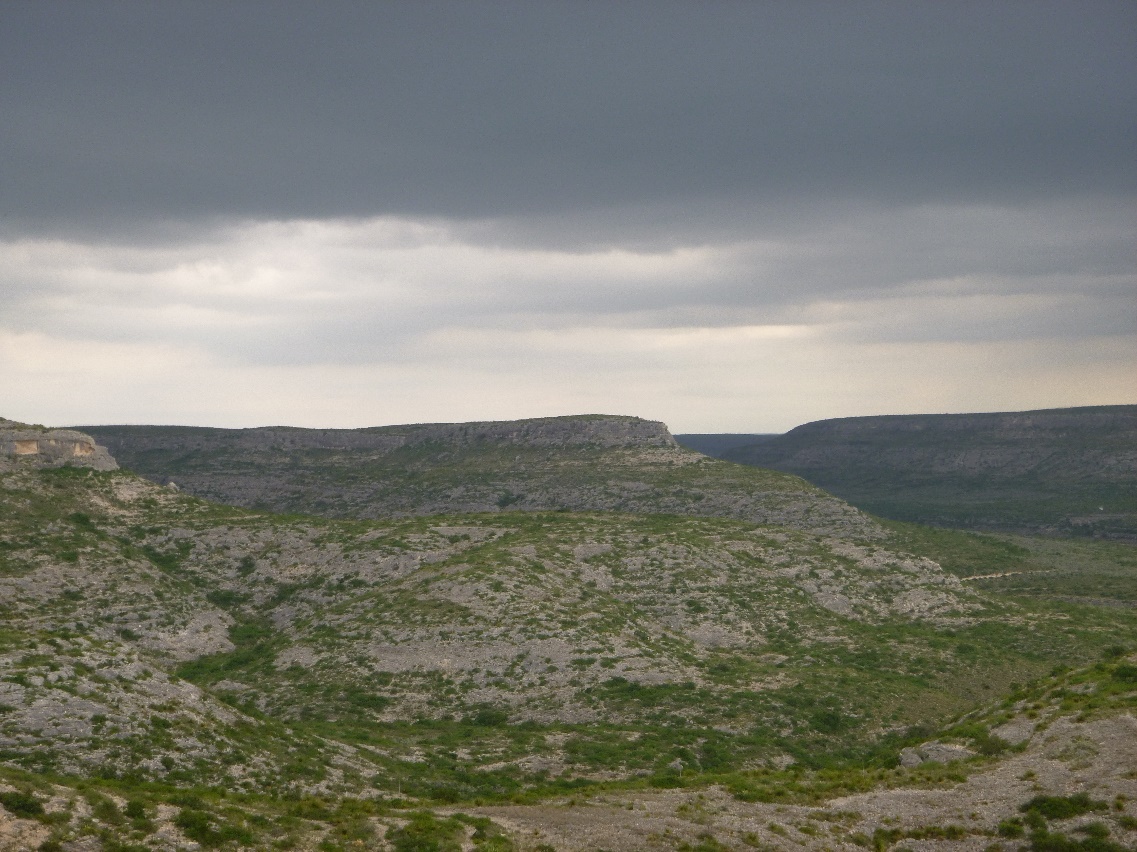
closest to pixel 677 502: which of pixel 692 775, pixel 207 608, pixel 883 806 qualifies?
pixel 207 608

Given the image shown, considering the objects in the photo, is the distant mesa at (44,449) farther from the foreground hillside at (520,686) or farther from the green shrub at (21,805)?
the green shrub at (21,805)

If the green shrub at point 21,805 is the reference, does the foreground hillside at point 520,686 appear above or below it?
below

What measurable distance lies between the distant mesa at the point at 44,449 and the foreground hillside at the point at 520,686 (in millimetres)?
790

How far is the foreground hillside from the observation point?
3681 centimetres

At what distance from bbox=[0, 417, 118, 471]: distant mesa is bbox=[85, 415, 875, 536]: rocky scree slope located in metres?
62.2

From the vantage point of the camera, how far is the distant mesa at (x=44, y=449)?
3839 inches

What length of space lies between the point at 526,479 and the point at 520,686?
98784 mm

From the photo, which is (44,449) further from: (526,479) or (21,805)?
(526,479)

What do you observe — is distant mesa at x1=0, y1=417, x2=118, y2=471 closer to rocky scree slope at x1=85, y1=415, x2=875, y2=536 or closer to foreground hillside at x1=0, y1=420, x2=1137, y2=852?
foreground hillside at x1=0, y1=420, x2=1137, y2=852

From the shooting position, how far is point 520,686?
224ft

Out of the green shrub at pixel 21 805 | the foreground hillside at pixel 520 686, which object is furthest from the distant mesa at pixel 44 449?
the green shrub at pixel 21 805

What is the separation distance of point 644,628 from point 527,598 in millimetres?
9957

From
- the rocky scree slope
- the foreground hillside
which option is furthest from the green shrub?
the rocky scree slope

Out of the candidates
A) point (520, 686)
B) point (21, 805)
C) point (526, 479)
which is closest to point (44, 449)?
point (520, 686)
